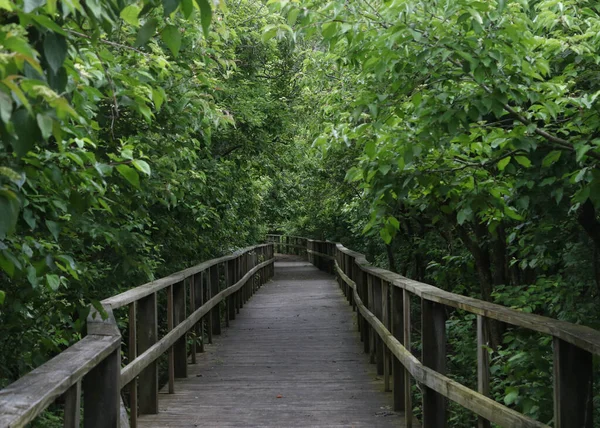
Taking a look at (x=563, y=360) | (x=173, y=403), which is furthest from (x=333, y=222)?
(x=563, y=360)

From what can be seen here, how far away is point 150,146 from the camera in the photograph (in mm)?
5695

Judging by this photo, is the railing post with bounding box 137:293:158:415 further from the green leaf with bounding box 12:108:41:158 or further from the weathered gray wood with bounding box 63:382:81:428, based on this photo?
the green leaf with bounding box 12:108:41:158

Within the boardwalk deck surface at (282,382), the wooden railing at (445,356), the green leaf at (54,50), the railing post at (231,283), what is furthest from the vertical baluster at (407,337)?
the railing post at (231,283)

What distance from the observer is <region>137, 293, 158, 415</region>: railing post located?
5.66m

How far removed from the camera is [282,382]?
738cm

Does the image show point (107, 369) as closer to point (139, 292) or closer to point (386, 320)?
point (139, 292)

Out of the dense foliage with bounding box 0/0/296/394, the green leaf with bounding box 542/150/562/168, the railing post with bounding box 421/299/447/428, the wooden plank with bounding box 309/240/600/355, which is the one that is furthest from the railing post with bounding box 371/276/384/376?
the green leaf with bounding box 542/150/562/168

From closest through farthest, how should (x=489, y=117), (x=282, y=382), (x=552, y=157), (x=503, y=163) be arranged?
(x=552, y=157) < (x=503, y=163) < (x=489, y=117) < (x=282, y=382)

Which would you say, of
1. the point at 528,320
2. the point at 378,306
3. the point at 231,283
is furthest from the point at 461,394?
the point at 231,283

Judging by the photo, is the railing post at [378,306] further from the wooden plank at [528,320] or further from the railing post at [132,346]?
the railing post at [132,346]

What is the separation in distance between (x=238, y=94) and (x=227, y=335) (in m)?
4.40

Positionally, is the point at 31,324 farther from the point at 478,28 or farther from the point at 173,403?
the point at 478,28

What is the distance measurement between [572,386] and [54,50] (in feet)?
7.09

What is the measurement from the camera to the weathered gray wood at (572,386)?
2.66 m
